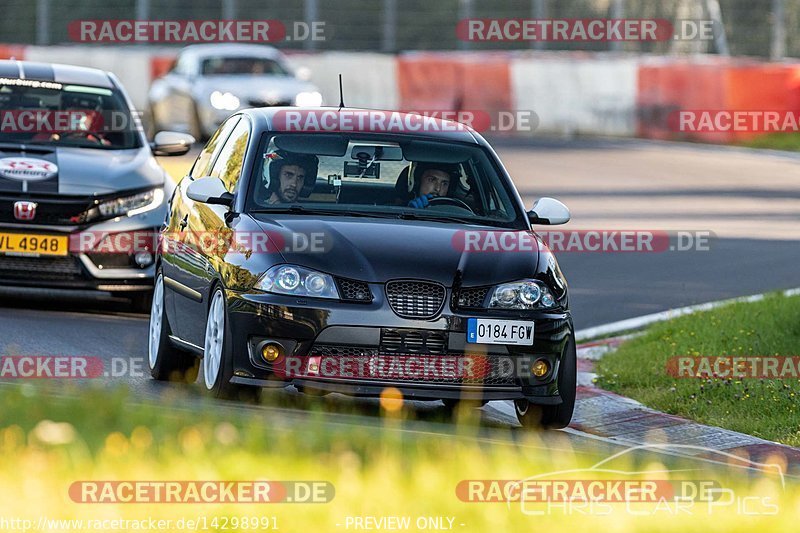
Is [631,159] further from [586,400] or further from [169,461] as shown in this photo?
[169,461]

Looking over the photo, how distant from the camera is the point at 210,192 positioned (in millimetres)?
9914

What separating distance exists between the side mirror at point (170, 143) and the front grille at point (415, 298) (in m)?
5.28

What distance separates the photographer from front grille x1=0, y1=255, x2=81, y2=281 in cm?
1287

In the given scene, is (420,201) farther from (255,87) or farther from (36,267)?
(255,87)

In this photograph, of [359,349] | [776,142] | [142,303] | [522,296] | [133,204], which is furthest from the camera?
[776,142]

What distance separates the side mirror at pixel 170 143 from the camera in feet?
45.9

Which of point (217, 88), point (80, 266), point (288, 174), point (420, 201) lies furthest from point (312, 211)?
point (217, 88)

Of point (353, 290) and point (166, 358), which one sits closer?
point (353, 290)

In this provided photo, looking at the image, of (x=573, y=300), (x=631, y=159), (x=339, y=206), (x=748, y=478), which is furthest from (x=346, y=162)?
(x=631, y=159)

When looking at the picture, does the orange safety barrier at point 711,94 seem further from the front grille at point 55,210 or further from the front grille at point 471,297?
the front grille at point 471,297

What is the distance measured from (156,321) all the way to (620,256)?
8.04 metres

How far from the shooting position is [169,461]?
6449mm

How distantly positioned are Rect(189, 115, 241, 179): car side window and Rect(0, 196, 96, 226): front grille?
184 cm

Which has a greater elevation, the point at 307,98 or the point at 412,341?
the point at 412,341
